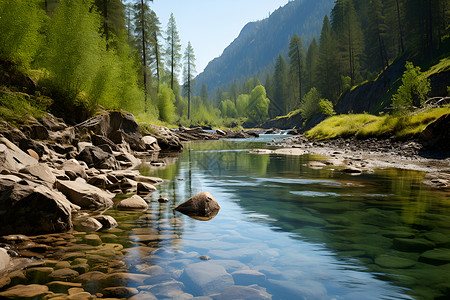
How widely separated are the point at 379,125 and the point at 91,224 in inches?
789

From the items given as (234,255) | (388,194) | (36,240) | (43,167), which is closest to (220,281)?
(234,255)

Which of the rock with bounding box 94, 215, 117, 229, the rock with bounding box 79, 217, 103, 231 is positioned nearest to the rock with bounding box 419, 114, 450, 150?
the rock with bounding box 94, 215, 117, 229

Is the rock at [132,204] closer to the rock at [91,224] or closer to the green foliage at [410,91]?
the rock at [91,224]

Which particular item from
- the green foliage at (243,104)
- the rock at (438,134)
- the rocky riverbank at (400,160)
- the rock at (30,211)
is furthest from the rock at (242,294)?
the green foliage at (243,104)

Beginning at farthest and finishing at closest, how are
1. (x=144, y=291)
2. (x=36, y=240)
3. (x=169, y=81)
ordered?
(x=169, y=81), (x=36, y=240), (x=144, y=291)

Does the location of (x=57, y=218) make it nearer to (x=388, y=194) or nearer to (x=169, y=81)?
(x=388, y=194)

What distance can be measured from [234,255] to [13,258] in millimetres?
2790

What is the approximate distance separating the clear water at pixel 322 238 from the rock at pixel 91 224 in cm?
68

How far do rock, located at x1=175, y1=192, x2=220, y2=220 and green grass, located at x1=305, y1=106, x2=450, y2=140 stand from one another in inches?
540

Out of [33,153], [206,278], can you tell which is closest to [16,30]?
[33,153]

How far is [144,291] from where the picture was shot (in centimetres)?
317

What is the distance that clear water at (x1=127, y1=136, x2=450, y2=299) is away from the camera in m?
3.41

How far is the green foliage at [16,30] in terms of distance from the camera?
478 inches

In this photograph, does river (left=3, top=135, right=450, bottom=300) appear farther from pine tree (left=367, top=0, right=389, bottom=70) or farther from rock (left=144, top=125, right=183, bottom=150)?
pine tree (left=367, top=0, right=389, bottom=70)
